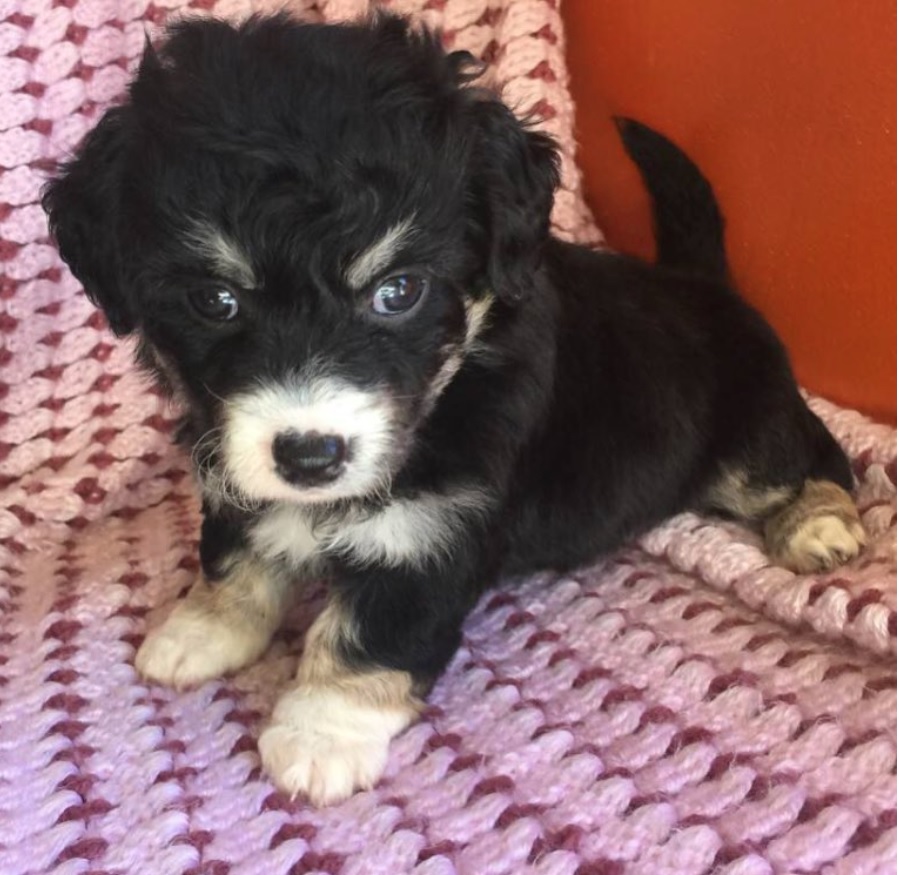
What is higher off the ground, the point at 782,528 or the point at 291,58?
the point at 291,58

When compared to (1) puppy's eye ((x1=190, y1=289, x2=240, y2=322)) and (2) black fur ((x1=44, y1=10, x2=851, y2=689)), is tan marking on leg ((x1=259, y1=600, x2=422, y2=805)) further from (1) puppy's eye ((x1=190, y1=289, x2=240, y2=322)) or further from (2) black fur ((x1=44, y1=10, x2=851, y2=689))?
(1) puppy's eye ((x1=190, y1=289, x2=240, y2=322))

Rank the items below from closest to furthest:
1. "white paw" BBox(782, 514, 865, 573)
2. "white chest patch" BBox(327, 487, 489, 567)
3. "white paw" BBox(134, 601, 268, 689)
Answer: "white chest patch" BBox(327, 487, 489, 567) → "white paw" BBox(134, 601, 268, 689) → "white paw" BBox(782, 514, 865, 573)

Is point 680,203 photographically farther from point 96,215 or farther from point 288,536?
point 96,215

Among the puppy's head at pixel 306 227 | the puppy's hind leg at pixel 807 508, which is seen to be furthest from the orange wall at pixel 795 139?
the puppy's head at pixel 306 227

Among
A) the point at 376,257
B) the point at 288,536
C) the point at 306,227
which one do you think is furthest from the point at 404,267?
the point at 288,536

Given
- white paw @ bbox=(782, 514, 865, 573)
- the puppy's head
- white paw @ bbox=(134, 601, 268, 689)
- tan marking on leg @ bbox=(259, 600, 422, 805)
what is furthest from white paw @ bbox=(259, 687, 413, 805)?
white paw @ bbox=(782, 514, 865, 573)

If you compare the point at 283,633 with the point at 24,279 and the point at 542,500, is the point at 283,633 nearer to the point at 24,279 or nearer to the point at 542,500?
the point at 542,500

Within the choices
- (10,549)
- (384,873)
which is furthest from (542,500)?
(10,549)

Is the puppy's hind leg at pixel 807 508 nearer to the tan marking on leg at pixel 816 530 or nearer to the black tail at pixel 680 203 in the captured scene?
the tan marking on leg at pixel 816 530
